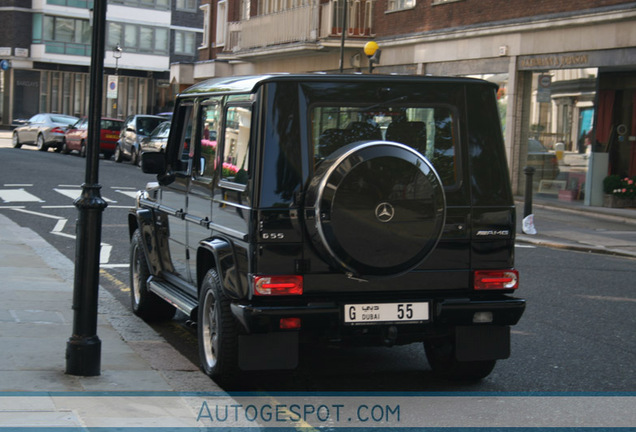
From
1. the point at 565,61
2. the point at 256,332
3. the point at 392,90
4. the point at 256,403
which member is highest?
the point at 565,61

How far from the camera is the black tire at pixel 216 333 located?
6.02 m

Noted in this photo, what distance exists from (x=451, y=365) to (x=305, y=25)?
88.5 feet

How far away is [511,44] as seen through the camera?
955 inches

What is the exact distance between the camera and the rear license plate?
5.86 meters

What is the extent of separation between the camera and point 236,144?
20.7 feet

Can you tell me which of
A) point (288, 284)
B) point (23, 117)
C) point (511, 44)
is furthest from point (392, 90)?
point (23, 117)

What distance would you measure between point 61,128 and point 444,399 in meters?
36.3

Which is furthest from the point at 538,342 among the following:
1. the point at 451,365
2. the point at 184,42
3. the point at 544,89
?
the point at 184,42

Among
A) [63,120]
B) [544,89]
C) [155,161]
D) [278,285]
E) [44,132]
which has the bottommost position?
[278,285]

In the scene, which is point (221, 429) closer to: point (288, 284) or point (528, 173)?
point (288, 284)

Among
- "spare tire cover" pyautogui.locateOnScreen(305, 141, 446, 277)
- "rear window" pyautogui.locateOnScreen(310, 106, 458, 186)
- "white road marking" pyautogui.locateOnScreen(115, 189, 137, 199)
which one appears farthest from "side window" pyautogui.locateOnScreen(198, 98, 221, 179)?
"white road marking" pyautogui.locateOnScreen(115, 189, 137, 199)

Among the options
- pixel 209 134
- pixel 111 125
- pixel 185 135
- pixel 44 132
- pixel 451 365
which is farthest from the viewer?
pixel 44 132

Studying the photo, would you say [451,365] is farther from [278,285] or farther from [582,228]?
[582,228]

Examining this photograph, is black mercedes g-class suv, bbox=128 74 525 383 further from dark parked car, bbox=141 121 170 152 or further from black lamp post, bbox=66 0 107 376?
dark parked car, bbox=141 121 170 152
